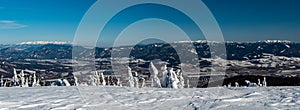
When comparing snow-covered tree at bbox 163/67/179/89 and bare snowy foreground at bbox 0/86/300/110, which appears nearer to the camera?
bare snowy foreground at bbox 0/86/300/110

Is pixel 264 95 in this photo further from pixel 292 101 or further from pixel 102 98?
pixel 102 98

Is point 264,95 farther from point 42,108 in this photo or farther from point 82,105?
point 42,108

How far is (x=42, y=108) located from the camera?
33.5ft

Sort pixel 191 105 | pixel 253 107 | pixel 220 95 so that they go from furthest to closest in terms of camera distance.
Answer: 1. pixel 220 95
2. pixel 191 105
3. pixel 253 107

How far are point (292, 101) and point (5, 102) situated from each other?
384 inches

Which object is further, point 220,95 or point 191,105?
point 220,95

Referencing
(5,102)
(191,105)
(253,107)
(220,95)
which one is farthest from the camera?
(220,95)

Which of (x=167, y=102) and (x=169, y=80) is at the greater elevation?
(x=167, y=102)

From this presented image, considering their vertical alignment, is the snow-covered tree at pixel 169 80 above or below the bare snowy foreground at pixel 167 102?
below

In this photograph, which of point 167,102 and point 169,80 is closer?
point 167,102

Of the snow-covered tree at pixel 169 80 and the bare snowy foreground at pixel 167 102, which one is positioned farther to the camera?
the snow-covered tree at pixel 169 80

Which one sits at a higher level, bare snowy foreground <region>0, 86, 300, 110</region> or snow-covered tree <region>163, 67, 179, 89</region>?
bare snowy foreground <region>0, 86, 300, 110</region>

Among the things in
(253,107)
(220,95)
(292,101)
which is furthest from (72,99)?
(292,101)

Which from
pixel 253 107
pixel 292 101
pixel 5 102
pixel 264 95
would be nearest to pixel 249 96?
pixel 264 95
